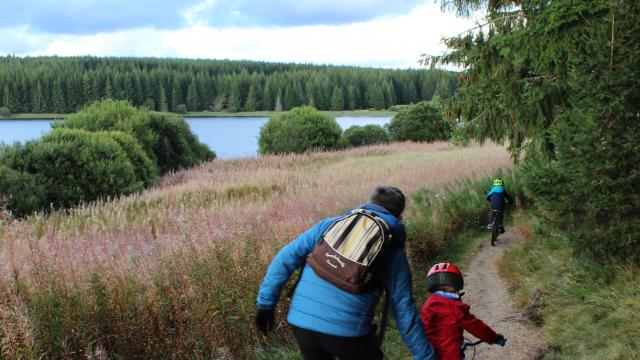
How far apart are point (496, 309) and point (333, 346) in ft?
17.3

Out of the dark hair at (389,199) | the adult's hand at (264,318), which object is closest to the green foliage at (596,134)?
the dark hair at (389,199)

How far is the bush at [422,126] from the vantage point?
133 feet

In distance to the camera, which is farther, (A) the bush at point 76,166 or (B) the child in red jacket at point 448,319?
(A) the bush at point 76,166

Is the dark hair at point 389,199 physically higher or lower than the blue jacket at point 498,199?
higher

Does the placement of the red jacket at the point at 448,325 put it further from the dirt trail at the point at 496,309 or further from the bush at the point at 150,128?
the bush at the point at 150,128

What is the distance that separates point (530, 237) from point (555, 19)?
13.4 feet

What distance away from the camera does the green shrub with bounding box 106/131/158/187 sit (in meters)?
19.5

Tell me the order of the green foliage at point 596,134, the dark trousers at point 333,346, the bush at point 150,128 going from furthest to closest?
1. the bush at point 150,128
2. the green foliage at point 596,134
3. the dark trousers at point 333,346

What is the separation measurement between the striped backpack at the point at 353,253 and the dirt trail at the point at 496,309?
3718mm

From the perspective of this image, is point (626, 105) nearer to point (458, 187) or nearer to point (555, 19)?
point (555, 19)

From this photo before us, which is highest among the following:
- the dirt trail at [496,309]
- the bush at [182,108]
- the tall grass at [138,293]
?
the tall grass at [138,293]

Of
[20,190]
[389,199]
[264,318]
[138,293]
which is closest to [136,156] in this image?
[20,190]

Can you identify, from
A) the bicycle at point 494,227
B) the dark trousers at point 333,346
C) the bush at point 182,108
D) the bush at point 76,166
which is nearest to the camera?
the dark trousers at point 333,346

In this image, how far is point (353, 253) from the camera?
321 centimetres
